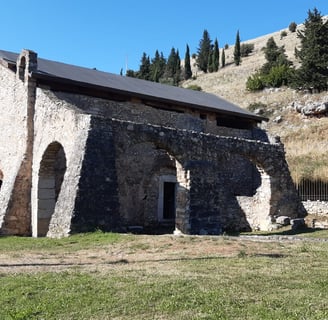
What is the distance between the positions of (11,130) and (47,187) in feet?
11.1

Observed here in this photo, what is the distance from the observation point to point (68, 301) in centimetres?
520

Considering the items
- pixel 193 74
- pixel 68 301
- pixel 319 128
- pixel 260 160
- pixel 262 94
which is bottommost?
pixel 68 301

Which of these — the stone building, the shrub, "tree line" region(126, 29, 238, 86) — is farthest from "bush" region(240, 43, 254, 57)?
the stone building

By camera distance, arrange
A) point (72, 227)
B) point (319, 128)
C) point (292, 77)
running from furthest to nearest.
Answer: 1. point (292, 77)
2. point (319, 128)
3. point (72, 227)

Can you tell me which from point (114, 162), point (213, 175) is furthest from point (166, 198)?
point (114, 162)

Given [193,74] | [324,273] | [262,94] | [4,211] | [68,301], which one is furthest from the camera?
[193,74]

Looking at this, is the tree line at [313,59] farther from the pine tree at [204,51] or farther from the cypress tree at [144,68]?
the pine tree at [204,51]

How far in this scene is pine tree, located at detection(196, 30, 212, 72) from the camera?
69.9 metres

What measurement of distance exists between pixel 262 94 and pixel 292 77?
5.12 metres

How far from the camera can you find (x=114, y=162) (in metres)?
12.7

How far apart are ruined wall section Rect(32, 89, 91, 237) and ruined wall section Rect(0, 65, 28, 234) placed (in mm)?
700

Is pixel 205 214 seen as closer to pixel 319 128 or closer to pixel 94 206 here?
pixel 94 206

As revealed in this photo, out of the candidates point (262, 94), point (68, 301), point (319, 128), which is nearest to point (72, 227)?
point (68, 301)

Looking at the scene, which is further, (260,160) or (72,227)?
(260,160)
